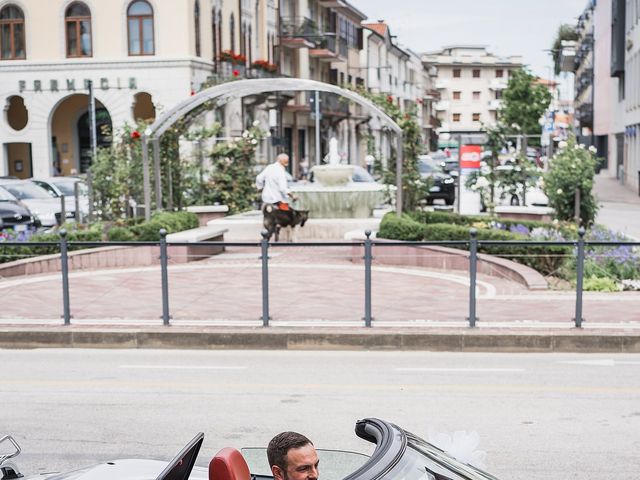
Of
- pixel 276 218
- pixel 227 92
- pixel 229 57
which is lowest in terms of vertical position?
pixel 276 218

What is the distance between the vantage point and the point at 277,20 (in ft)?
183

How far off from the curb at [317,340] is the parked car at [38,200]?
13859mm

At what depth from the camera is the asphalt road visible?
23.9ft

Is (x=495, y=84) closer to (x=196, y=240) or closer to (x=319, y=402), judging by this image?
(x=196, y=240)

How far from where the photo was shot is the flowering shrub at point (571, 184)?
68.0 ft

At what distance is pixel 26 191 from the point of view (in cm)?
2758

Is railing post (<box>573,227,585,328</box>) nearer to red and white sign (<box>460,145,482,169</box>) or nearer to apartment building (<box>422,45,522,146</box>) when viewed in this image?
red and white sign (<box>460,145,482,169</box>)

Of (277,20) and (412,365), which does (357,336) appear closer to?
(412,365)

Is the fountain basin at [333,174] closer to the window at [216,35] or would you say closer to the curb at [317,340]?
the curb at [317,340]

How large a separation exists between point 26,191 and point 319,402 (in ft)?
67.8

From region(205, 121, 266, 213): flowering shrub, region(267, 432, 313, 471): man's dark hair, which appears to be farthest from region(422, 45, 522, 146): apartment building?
region(267, 432, 313, 471): man's dark hair

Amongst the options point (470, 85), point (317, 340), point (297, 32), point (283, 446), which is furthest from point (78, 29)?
point (470, 85)

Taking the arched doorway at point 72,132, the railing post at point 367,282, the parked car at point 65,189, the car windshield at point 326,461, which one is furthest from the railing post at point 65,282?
the arched doorway at point 72,132

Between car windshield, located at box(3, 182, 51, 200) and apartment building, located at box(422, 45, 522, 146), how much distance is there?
118 metres
